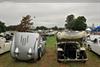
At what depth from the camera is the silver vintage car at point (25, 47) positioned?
18281 millimetres

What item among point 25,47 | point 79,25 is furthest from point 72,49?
point 79,25

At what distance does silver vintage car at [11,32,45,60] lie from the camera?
1828 centimetres

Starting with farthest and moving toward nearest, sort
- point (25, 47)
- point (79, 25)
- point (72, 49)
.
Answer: point (79, 25) < point (72, 49) < point (25, 47)

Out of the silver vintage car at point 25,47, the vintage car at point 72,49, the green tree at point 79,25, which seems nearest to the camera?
the silver vintage car at point 25,47

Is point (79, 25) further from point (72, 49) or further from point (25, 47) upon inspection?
point (25, 47)

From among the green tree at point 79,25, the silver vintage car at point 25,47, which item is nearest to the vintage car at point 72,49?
the silver vintage car at point 25,47

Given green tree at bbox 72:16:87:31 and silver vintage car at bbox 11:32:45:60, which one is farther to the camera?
green tree at bbox 72:16:87:31

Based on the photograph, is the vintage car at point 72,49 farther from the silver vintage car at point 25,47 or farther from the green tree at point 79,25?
the green tree at point 79,25

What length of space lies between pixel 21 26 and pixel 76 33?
61409 millimetres

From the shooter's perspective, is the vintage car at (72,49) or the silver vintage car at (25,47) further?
the vintage car at (72,49)

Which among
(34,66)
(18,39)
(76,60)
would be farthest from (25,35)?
(76,60)

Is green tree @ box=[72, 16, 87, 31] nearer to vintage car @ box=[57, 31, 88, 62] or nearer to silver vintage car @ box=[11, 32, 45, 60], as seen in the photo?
vintage car @ box=[57, 31, 88, 62]

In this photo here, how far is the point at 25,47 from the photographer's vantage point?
60.2 feet

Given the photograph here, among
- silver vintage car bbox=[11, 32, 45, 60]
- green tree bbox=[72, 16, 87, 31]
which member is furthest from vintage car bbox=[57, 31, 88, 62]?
green tree bbox=[72, 16, 87, 31]
